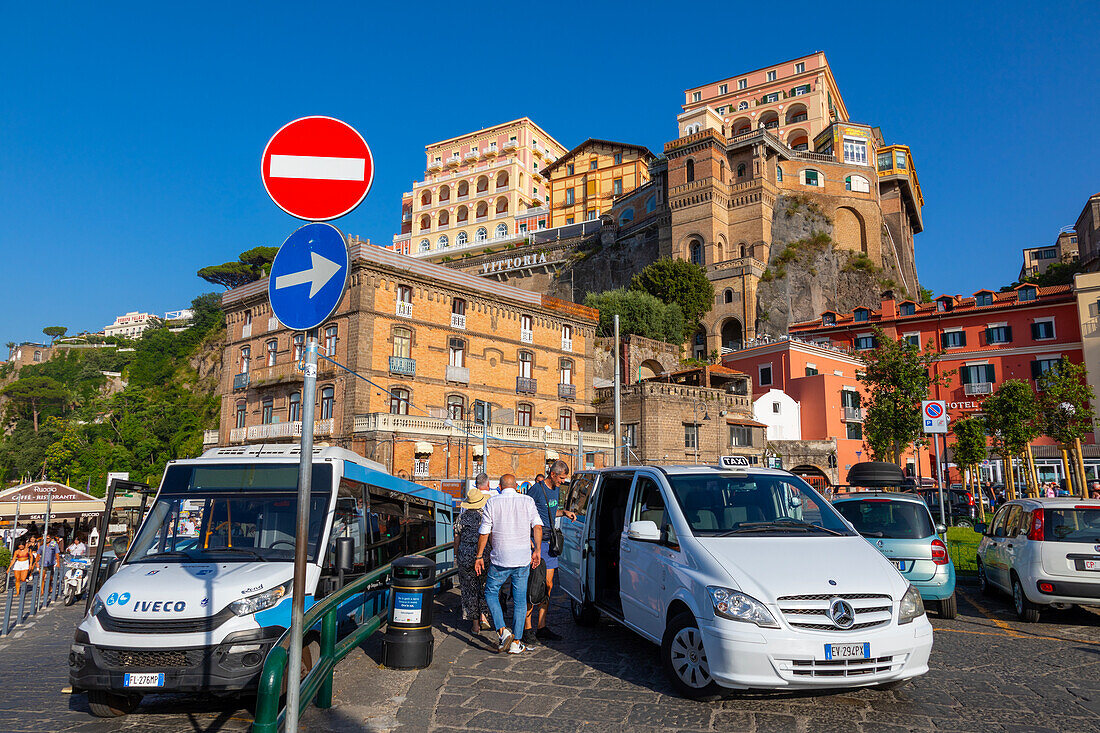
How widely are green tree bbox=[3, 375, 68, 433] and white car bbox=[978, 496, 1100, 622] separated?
364 feet

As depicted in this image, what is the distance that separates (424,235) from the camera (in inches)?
3979

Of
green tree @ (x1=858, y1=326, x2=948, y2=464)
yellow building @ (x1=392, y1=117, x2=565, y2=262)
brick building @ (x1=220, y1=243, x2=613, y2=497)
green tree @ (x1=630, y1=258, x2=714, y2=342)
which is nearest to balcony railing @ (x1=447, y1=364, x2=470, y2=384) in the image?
brick building @ (x1=220, y1=243, x2=613, y2=497)

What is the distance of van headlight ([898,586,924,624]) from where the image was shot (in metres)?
5.18

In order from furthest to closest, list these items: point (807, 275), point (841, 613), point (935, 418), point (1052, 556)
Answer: point (807, 275) → point (935, 418) → point (1052, 556) → point (841, 613)

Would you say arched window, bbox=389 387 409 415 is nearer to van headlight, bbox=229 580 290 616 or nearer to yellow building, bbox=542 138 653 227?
van headlight, bbox=229 580 290 616

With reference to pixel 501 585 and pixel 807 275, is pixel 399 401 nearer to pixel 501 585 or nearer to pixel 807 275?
pixel 501 585

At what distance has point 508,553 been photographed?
712 cm

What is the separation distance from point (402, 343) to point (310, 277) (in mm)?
31401

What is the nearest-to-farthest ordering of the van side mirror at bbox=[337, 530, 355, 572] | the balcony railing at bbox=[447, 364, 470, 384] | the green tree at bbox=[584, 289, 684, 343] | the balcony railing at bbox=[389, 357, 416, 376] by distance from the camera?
1. the van side mirror at bbox=[337, 530, 355, 572]
2. the balcony railing at bbox=[389, 357, 416, 376]
3. the balcony railing at bbox=[447, 364, 470, 384]
4. the green tree at bbox=[584, 289, 684, 343]

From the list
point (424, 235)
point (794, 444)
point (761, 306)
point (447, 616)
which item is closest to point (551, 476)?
point (447, 616)

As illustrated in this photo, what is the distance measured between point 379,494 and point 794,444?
121 ft

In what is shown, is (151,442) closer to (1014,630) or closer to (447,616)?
(447,616)

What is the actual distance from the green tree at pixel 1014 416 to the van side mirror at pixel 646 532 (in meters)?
24.6

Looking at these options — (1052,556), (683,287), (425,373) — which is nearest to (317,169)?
(1052,556)
